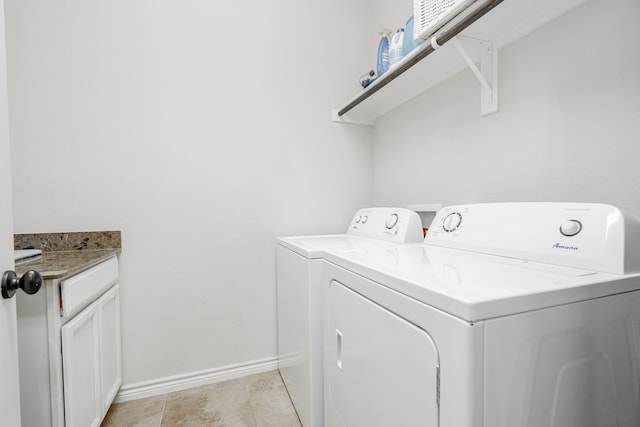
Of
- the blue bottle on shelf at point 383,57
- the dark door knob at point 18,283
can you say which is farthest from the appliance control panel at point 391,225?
the dark door knob at point 18,283

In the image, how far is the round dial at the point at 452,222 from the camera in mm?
1184

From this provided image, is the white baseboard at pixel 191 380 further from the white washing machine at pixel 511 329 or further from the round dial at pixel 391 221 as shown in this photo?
the round dial at pixel 391 221

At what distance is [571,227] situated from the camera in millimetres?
791

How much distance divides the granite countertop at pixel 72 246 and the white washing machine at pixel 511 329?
1230 millimetres

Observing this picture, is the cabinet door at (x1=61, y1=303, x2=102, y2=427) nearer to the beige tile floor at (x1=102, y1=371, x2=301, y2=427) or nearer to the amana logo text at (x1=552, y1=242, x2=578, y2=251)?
the beige tile floor at (x1=102, y1=371, x2=301, y2=427)

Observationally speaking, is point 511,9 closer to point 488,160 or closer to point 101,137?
point 488,160

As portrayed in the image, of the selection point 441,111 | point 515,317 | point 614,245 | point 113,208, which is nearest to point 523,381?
point 515,317

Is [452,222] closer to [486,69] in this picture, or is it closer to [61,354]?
[486,69]

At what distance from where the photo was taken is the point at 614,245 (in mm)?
688

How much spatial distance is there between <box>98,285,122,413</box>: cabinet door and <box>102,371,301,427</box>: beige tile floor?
0.16 m

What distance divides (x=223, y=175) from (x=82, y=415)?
1.31m

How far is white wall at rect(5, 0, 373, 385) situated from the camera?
154cm

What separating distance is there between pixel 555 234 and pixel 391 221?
79cm

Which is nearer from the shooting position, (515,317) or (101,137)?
(515,317)
